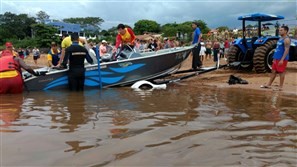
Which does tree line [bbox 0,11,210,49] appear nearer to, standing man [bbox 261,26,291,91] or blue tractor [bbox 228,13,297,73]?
blue tractor [bbox 228,13,297,73]

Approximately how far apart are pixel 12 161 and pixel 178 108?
2.87 m

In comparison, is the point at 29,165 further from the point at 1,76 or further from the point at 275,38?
the point at 275,38

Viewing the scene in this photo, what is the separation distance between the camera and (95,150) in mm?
2883

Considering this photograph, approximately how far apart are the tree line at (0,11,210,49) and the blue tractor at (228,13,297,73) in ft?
164

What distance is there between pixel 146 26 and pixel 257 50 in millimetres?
92831

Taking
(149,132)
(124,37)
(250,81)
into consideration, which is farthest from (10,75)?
(250,81)

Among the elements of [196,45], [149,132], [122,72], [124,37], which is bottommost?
[149,132]

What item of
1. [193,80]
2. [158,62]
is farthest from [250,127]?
[193,80]

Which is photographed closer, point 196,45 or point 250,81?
point 250,81

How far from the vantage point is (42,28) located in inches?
2373

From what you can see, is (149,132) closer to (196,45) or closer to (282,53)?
(282,53)

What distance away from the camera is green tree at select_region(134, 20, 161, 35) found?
101 meters

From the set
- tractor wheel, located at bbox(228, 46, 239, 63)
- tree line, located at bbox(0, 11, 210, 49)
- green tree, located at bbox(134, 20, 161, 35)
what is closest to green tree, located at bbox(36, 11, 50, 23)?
tree line, located at bbox(0, 11, 210, 49)

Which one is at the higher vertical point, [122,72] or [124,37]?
[124,37]
